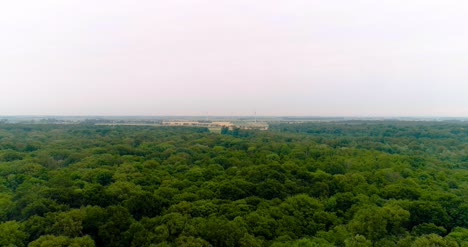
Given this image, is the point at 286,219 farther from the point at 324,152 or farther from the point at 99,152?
the point at 99,152

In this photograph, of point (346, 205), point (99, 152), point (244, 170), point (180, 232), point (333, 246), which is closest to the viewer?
point (333, 246)

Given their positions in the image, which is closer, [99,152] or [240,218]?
[240,218]

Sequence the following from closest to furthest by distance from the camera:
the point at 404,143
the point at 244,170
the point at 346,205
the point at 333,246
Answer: the point at 333,246 < the point at 346,205 < the point at 244,170 < the point at 404,143

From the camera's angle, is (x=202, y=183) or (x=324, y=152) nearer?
(x=202, y=183)

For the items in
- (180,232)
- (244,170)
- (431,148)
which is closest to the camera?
(180,232)

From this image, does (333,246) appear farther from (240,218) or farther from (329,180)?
(329,180)

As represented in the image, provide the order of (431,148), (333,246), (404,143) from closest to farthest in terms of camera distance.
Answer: (333,246), (431,148), (404,143)

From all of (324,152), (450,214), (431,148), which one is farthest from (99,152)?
(431,148)

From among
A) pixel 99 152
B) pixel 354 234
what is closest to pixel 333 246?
pixel 354 234

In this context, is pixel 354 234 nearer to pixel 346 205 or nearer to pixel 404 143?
pixel 346 205
